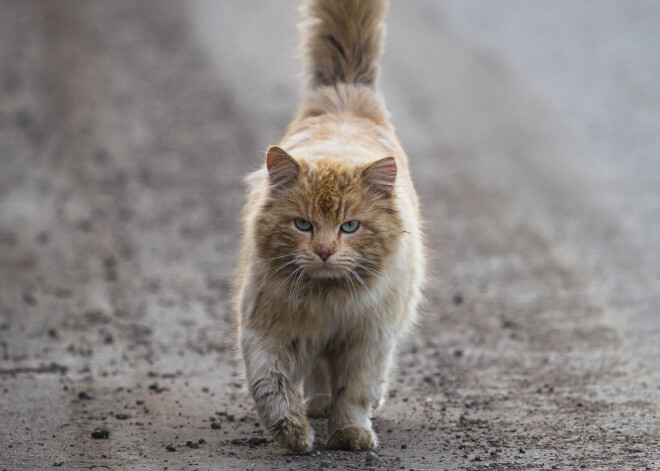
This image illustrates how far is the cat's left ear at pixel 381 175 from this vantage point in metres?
4.21

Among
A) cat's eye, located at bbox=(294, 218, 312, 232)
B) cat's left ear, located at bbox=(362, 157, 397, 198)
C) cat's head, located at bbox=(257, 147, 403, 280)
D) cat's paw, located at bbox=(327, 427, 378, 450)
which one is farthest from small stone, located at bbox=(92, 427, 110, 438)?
cat's left ear, located at bbox=(362, 157, 397, 198)

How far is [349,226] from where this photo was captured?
416 cm

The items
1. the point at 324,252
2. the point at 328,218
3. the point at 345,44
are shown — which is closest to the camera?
the point at 324,252

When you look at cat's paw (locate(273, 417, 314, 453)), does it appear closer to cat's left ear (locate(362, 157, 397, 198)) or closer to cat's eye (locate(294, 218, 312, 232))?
cat's eye (locate(294, 218, 312, 232))

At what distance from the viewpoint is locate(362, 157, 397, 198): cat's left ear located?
4.21 meters

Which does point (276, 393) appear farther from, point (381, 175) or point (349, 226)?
point (381, 175)

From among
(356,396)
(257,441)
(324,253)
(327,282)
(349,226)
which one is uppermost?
(349,226)

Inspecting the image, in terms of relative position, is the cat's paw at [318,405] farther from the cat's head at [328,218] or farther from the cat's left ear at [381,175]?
the cat's left ear at [381,175]

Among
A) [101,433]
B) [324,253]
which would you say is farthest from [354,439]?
[101,433]

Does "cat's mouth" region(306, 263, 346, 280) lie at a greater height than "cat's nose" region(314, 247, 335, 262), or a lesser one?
lesser

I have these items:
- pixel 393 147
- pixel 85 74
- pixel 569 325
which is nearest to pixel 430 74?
pixel 85 74

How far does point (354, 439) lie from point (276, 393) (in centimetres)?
52

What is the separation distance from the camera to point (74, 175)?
38.7 feet

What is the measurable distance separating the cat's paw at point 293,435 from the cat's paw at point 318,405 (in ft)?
3.42
